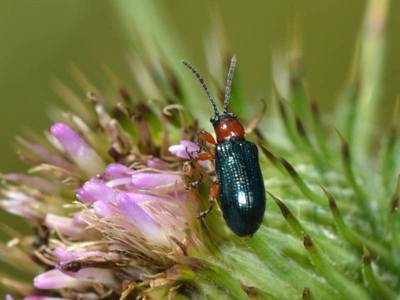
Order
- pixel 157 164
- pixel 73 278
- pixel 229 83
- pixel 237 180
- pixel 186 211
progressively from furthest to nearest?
pixel 229 83 → pixel 157 164 → pixel 73 278 → pixel 186 211 → pixel 237 180

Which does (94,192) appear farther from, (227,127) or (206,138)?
(227,127)

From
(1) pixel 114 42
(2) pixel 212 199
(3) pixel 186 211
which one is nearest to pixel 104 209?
(3) pixel 186 211

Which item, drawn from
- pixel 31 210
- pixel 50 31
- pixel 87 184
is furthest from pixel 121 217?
pixel 50 31

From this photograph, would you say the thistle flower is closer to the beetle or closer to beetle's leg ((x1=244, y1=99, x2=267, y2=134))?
beetle's leg ((x1=244, y1=99, x2=267, y2=134))

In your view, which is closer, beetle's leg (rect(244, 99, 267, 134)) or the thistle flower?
the thistle flower

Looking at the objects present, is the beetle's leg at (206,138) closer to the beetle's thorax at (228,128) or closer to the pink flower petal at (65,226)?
the beetle's thorax at (228,128)

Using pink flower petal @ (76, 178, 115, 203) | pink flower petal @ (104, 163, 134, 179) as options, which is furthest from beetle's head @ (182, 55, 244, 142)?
pink flower petal @ (76, 178, 115, 203)
